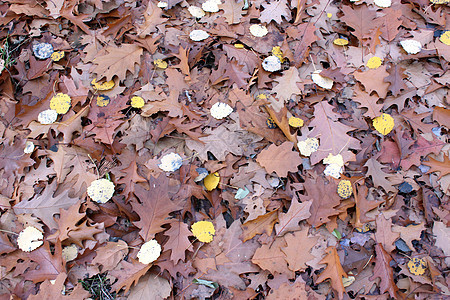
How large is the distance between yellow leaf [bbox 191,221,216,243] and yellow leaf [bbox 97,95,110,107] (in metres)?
1.14

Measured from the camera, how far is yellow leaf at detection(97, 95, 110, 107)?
96.8 inches

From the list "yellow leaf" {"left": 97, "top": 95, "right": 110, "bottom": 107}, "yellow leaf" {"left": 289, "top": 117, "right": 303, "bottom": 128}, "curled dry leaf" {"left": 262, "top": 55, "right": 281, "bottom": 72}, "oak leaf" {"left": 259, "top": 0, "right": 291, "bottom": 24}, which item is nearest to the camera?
"yellow leaf" {"left": 289, "top": 117, "right": 303, "bottom": 128}

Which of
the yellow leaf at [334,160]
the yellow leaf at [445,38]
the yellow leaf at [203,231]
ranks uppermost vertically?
the yellow leaf at [445,38]

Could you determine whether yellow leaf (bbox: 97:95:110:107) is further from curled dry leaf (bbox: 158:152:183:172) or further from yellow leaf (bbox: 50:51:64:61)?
curled dry leaf (bbox: 158:152:183:172)

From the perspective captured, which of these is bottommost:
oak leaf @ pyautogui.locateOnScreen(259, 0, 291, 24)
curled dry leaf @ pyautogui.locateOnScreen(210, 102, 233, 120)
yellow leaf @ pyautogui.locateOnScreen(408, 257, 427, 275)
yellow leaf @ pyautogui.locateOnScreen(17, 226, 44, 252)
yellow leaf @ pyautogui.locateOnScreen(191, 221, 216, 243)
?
yellow leaf @ pyautogui.locateOnScreen(408, 257, 427, 275)

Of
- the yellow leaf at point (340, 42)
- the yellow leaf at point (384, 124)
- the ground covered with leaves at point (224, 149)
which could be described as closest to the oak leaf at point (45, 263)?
the ground covered with leaves at point (224, 149)

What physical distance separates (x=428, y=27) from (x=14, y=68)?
11.3 feet

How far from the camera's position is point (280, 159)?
2.23 m

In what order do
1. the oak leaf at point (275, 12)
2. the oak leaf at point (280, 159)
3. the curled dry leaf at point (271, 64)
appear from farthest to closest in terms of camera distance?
the oak leaf at point (275, 12)
the curled dry leaf at point (271, 64)
the oak leaf at point (280, 159)

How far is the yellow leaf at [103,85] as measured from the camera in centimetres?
252

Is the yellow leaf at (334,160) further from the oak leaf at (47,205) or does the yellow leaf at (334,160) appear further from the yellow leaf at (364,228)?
the oak leaf at (47,205)

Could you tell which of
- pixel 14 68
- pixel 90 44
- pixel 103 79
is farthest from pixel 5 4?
pixel 103 79

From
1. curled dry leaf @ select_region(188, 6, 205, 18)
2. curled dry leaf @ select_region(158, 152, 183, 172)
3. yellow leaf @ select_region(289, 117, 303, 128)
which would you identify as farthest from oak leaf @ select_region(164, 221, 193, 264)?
curled dry leaf @ select_region(188, 6, 205, 18)

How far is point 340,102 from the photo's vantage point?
2.52 meters
